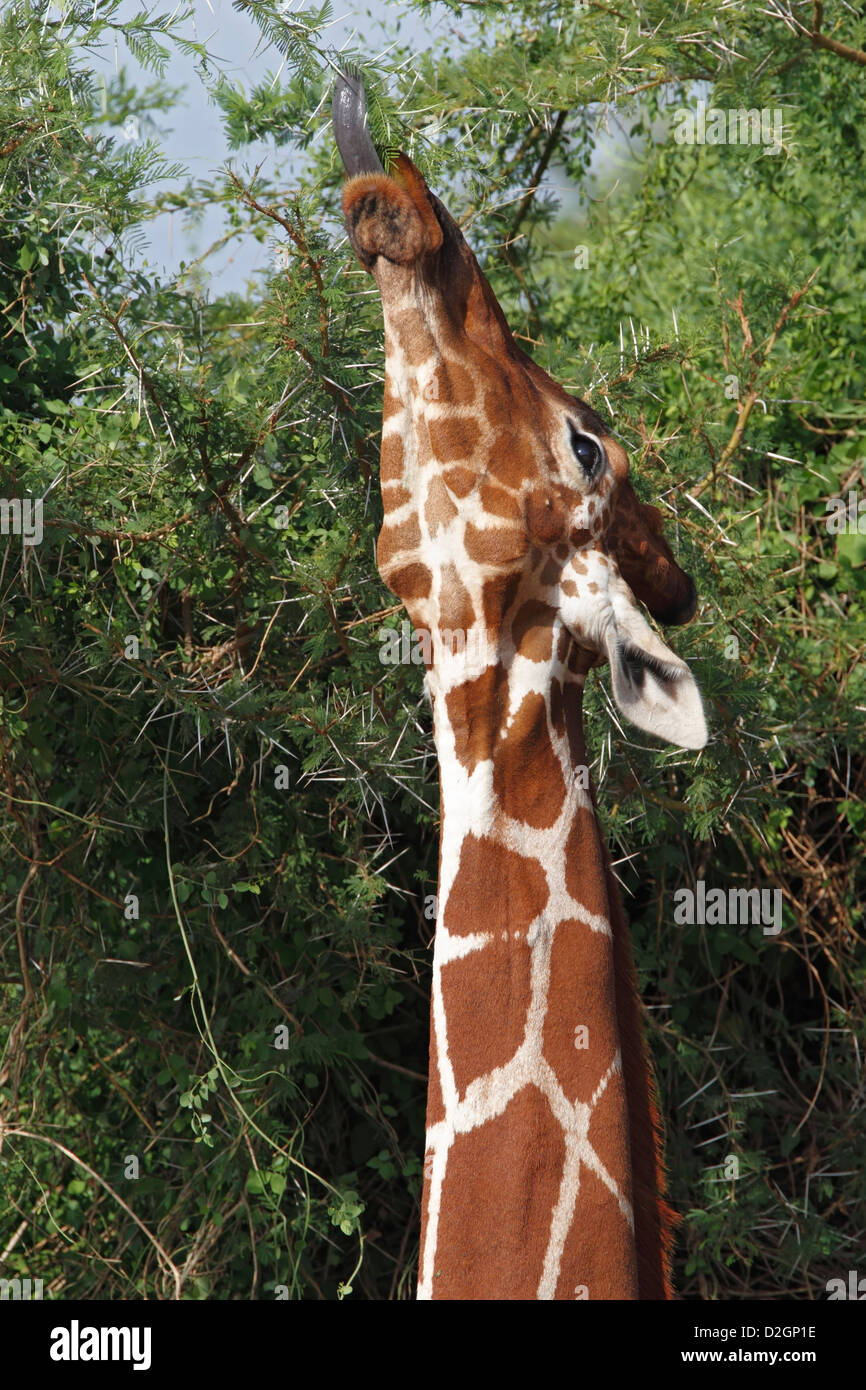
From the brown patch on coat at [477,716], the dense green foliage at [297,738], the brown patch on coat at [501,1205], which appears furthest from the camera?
the dense green foliage at [297,738]

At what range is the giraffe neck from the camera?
1.50 metres

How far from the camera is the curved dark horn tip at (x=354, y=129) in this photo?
1511 mm

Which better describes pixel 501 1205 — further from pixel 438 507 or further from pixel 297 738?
pixel 297 738

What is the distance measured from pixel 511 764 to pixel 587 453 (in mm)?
409

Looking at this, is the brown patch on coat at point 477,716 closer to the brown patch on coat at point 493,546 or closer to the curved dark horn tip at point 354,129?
the brown patch on coat at point 493,546

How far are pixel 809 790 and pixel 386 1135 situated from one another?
1.37 metres

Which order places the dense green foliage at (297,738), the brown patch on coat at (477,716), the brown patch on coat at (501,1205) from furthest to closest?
the dense green foliage at (297,738) < the brown patch on coat at (477,716) < the brown patch on coat at (501,1205)

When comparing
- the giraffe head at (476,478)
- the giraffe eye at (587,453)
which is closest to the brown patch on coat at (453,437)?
the giraffe head at (476,478)

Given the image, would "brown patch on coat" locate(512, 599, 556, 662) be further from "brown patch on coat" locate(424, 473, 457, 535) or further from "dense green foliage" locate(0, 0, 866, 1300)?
"dense green foliage" locate(0, 0, 866, 1300)

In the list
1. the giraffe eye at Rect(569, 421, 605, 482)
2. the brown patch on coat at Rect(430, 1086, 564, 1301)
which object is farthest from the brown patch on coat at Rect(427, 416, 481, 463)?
the brown patch on coat at Rect(430, 1086, 564, 1301)

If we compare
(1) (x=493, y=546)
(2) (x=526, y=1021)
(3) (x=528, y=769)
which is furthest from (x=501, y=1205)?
(1) (x=493, y=546)

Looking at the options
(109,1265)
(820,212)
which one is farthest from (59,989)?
(820,212)

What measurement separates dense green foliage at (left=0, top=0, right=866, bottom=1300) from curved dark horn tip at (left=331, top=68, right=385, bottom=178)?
2.04 feet

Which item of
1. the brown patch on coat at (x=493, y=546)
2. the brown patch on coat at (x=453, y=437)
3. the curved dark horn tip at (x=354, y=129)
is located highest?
the curved dark horn tip at (x=354, y=129)
